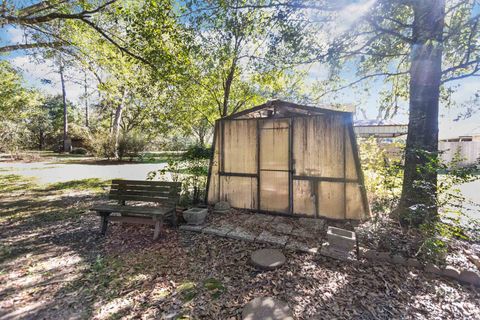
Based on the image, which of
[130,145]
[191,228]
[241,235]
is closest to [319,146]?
[241,235]

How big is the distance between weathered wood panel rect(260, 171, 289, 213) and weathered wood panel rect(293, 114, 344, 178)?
0.40 metres

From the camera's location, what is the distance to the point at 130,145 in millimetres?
14555

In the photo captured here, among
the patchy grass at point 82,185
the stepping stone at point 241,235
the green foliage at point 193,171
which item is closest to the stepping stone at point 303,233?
the stepping stone at point 241,235

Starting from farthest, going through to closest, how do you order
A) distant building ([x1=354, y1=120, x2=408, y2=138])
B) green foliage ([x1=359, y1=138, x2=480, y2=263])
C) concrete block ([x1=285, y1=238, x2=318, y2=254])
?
distant building ([x1=354, y1=120, x2=408, y2=138]) → concrete block ([x1=285, y1=238, x2=318, y2=254]) → green foliage ([x1=359, y1=138, x2=480, y2=263])

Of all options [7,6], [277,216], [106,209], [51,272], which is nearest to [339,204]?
[277,216]

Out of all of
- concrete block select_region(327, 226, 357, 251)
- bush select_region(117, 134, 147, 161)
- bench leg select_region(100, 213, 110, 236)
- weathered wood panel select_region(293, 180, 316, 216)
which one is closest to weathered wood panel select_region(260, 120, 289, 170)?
weathered wood panel select_region(293, 180, 316, 216)

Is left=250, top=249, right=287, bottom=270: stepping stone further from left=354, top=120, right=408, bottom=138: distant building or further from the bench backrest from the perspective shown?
left=354, top=120, right=408, bottom=138: distant building

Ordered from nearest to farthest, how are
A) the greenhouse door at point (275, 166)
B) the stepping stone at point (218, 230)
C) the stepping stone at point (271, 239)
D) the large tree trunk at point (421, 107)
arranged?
the large tree trunk at point (421, 107), the stepping stone at point (271, 239), the stepping stone at point (218, 230), the greenhouse door at point (275, 166)

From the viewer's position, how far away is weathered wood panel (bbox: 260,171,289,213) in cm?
483

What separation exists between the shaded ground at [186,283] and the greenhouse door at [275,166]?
1.57 metres

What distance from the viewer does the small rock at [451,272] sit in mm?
2637

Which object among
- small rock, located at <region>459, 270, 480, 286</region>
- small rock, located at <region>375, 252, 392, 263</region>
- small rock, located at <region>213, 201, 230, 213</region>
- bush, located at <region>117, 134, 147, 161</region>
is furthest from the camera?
bush, located at <region>117, 134, 147, 161</region>

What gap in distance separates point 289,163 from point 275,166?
0.32 metres

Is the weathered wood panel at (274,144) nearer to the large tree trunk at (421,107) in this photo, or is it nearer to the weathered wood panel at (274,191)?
the weathered wood panel at (274,191)
